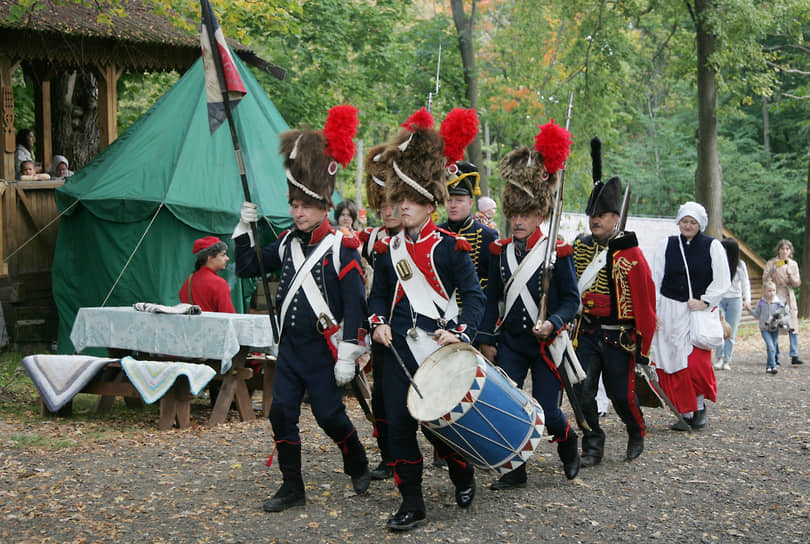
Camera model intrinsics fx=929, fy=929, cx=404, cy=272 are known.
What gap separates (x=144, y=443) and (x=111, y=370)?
1.08 m

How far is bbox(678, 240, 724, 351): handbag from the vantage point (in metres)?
8.02

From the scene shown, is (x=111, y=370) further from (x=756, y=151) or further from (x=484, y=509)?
(x=756, y=151)

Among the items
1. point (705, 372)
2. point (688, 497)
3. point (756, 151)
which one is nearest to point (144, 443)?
point (688, 497)

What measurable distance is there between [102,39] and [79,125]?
2.94 m

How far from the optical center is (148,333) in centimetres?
Result: 827

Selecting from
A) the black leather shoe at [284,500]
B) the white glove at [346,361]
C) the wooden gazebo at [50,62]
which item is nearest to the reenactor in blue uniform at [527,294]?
the white glove at [346,361]

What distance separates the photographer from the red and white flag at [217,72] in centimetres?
556

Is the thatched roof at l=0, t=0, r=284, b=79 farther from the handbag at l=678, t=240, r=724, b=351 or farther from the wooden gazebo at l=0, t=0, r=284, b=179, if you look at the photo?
the handbag at l=678, t=240, r=724, b=351

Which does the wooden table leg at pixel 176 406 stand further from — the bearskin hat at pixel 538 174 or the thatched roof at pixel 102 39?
the thatched roof at pixel 102 39

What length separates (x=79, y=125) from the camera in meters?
16.8

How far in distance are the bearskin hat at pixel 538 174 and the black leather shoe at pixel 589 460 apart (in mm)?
1832

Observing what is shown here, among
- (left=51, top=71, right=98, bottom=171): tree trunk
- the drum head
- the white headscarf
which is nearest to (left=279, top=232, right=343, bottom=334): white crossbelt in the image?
the drum head

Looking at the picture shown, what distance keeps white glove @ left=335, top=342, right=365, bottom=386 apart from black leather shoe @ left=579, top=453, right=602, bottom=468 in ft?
7.32

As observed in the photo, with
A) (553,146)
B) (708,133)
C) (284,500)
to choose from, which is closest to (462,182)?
(553,146)
